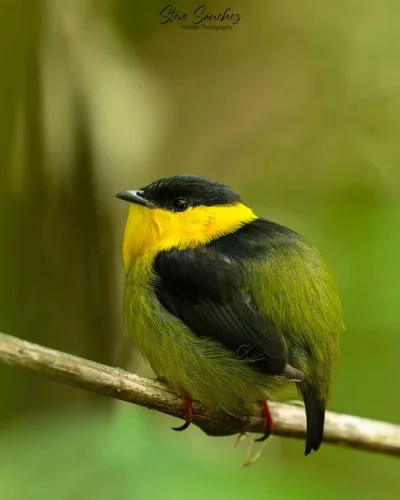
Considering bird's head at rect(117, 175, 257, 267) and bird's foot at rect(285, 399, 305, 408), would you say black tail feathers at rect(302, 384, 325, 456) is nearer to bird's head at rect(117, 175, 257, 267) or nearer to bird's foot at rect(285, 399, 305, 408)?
bird's foot at rect(285, 399, 305, 408)

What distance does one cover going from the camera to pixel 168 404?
1.07 meters

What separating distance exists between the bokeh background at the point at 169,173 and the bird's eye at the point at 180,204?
120 mm

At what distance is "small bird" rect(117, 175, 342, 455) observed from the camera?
3.46 feet

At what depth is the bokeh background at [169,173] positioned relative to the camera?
1.13 metres

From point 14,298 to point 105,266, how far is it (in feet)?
0.59

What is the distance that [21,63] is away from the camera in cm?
114

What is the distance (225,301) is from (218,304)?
0.01 metres

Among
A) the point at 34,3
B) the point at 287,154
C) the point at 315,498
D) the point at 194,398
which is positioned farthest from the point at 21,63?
the point at 315,498

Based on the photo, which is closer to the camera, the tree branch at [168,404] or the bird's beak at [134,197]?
the tree branch at [168,404]
